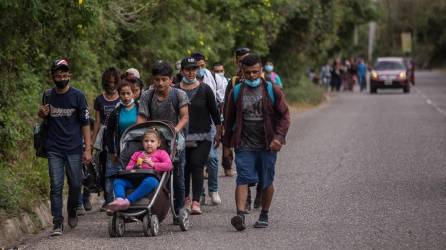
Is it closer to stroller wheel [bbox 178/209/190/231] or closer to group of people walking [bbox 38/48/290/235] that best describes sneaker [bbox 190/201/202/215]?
group of people walking [bbox 38/48/290/235]

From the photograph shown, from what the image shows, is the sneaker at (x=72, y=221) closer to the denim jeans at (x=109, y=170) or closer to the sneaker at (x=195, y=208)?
the denim jeans at (x=109, y=170)

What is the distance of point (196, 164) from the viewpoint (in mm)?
12305

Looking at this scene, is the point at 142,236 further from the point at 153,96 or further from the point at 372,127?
the point at 372,127

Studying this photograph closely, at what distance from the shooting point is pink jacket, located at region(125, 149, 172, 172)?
10969mm

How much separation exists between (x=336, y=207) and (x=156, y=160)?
2.75 meters

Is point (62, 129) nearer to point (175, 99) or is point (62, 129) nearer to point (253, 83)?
point (175, 99)

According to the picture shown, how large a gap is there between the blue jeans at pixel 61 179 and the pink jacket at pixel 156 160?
63cm

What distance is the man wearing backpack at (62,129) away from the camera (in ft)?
36.9

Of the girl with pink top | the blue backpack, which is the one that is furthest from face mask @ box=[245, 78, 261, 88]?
the girl with pink top

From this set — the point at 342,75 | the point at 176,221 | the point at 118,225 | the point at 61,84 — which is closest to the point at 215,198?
the point at 176,221

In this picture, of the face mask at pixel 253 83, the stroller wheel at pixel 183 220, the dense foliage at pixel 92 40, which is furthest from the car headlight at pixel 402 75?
the stroller wheel at pixel 183 220

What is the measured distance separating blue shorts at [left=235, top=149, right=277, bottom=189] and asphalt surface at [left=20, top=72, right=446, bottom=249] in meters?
0.51

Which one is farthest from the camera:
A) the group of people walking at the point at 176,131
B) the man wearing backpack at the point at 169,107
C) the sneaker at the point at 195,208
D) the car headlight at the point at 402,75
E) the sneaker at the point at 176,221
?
the car headlight at the point at 402,75

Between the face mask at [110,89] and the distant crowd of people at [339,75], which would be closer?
the face mask at [110,89]
